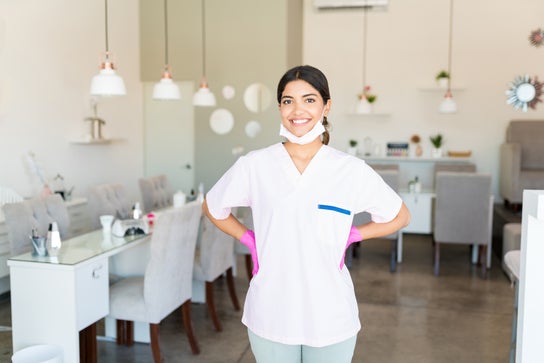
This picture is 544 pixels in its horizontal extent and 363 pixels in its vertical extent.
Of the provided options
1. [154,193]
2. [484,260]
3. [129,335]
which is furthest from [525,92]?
[154,193]

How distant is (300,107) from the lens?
167 centimetres

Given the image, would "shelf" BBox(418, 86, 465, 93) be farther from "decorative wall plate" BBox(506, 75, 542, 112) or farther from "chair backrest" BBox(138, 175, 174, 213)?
"decorative wall plate" BBox(506, 75, 542, 112)

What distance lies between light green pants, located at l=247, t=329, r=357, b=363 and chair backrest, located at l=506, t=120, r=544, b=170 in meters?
6.30

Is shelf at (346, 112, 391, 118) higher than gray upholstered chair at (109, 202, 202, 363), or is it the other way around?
shelf at (346, 112, 391, 118)

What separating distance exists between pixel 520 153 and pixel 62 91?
17.8 feet

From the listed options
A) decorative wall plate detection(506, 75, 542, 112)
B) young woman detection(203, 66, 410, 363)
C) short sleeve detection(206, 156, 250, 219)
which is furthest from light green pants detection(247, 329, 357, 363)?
decorative wall plate detection(506, 75, 542, 112)

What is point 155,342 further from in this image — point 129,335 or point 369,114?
point 369,114

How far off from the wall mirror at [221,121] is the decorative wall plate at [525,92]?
4.52 m

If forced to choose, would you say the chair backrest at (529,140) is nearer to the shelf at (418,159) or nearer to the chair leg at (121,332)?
the shelf at (418,159)

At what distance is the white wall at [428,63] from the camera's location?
288 inches

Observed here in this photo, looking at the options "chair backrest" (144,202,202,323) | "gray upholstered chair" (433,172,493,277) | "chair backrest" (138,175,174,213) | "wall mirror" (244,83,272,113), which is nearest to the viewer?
"chair backrest" (144,202,202,323)

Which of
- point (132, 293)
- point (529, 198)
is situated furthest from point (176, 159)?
point (529, 198)

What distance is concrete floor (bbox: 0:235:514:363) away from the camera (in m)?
3.34

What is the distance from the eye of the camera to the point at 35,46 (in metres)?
5.20
